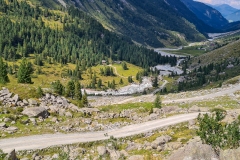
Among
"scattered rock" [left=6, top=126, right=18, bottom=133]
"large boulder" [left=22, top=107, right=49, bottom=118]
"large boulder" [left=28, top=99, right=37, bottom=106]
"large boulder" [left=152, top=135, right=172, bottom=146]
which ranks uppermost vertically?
"large boulder" [left=28, top=99, right=37, bottom=106]

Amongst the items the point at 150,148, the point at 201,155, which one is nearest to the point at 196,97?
the point at 150,148

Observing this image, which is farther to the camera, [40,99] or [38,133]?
[40,99]

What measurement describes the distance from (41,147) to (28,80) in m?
62.0

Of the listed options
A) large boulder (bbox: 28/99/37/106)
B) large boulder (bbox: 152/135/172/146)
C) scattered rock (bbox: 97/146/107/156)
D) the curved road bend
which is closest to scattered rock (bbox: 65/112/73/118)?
the curved road bend

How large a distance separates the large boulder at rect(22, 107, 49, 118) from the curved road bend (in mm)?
8604

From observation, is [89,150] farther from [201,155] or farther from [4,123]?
→ [201,155]

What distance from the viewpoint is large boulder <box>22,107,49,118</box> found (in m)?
70.1

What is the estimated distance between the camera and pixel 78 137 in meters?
66.3

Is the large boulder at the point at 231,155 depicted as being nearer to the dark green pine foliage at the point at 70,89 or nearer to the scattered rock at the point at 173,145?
the scattered rock at the point at 173,145

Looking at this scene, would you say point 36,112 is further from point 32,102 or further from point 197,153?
point 197,153

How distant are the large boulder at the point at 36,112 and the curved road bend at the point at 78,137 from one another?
28.2 ft

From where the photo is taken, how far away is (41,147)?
5856 cm

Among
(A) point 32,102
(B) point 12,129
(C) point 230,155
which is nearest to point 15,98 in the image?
(A) point 32,102

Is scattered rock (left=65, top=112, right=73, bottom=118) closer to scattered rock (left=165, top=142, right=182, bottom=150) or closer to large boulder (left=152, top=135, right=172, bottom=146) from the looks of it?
large boulder (left=152, top=135, right=172, bottom=146)
